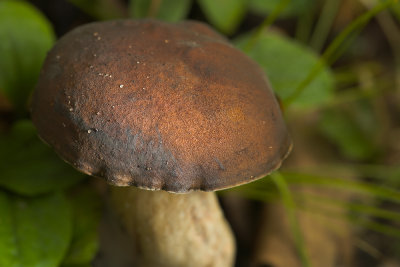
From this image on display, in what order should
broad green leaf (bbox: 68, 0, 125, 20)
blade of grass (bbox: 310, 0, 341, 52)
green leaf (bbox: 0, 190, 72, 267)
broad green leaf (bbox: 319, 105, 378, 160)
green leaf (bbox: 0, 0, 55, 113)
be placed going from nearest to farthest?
green leaf (bbox: 0, 190, 72, 267) < green leaf (bbox: 0, 0, 55, 113) < broad green leaf (bbox: 68, 0, 125, 20) < broad green leaf (bbox: 319, 105, 378, 160) < blade of grass (bbox: 310, 0, 341, 52)

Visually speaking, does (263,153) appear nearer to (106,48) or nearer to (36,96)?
(106,48)

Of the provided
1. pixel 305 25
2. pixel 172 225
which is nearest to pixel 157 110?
pixel 172 225

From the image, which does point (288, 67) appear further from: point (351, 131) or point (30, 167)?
point (30, 167)

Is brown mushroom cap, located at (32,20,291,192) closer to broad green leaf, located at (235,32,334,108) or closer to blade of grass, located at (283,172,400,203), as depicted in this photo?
blade of grass, located at (283,172,400,203)

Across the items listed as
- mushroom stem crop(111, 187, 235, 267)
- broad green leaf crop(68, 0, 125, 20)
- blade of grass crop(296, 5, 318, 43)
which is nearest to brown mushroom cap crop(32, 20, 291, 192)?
mushroom stem crop(111, 187, 235, 267)

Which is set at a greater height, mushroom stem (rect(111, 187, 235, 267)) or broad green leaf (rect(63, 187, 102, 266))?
mushroom stem (rect(111, 187, 235, 267))

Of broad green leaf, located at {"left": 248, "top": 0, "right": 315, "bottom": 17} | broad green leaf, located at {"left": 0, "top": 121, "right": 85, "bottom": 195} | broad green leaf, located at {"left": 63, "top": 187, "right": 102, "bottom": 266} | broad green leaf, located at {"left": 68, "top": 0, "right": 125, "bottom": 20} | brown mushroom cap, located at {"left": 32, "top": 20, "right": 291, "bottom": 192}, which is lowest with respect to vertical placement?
broad green leaf, located at {"left": 63, "top": 187, "right": 102, "bottom": 266}

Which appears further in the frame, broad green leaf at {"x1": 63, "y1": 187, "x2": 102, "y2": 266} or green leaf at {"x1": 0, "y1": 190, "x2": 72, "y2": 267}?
broad green leaf at {"x1": 63, "y1": 187, "x2": 102, "y2": 266}

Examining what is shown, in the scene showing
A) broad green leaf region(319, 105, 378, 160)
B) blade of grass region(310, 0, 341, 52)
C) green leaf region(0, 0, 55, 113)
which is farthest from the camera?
blade of grass region(310, 0, 341, 52)
